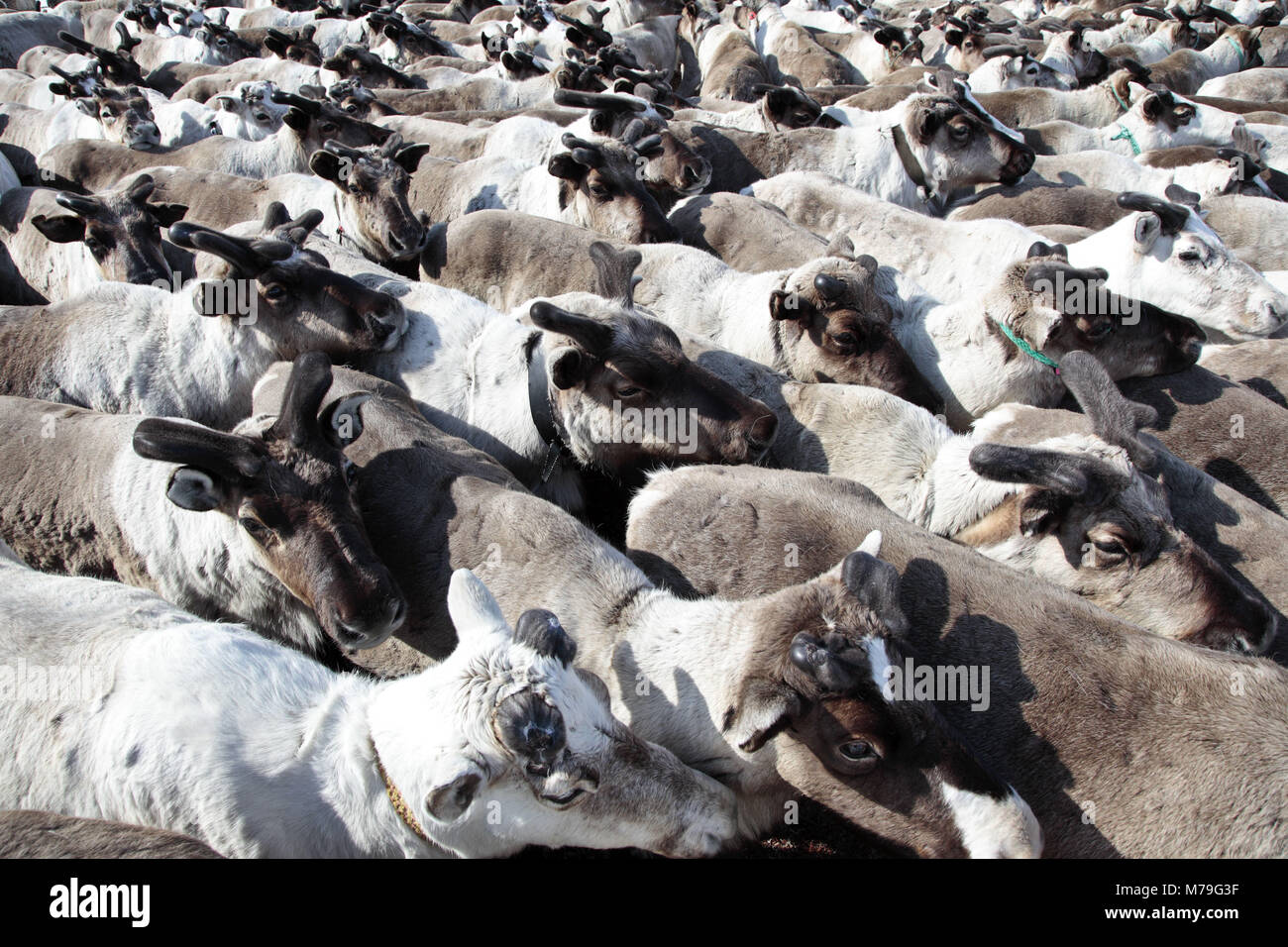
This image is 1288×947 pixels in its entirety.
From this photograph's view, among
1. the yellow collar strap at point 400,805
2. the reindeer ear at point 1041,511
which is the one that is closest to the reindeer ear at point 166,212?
the yellow collar strap at point 400,805

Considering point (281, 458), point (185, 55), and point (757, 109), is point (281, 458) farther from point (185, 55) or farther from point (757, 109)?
point (185, 55)

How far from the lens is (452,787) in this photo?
299 centimetres

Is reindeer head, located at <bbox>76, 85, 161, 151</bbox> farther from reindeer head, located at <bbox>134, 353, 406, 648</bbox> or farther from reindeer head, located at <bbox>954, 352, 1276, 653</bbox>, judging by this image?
reindeer head, located at <bbox>954, 352, 1276, 653</bbox>

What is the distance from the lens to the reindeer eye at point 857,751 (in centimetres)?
328

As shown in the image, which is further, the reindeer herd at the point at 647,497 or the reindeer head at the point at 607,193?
the reindeer head at the point at 607,193

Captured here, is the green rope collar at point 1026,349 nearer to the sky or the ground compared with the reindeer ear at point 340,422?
nearer to the sky

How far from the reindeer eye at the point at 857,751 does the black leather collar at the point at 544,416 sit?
2682mm

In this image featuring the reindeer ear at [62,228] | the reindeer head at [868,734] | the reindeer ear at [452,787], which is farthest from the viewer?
the reindeer ear at [62,228]

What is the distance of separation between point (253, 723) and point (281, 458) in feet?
4.51

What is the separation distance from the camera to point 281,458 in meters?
4.29

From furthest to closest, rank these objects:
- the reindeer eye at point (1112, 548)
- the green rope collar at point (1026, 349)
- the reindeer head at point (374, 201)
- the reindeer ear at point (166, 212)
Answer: the reindeer ear at point (166, 212) < the reindeer head at point (374, 201) < the green rope collar at point (1026, 349) < the reindeer eye at point (1112, 548)

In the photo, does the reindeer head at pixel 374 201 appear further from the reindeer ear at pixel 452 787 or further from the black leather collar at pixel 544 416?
the reindeer ear at pixel 452 787

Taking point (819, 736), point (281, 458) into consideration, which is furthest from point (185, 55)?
point (819, 736)

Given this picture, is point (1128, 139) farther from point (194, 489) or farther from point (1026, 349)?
point (194, 489)
